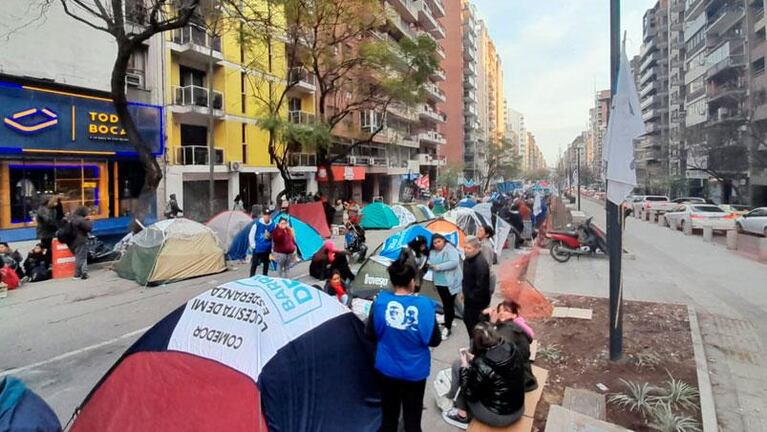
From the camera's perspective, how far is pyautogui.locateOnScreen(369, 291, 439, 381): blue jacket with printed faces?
3.25 metres

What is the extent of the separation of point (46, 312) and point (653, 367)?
30.7 ft

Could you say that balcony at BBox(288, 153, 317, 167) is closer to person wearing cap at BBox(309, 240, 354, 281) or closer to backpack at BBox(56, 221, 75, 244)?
backpack at BBox(56, 221, 75, 244)

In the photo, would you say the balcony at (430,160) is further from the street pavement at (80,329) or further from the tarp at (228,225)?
the street pavement at (80,329)

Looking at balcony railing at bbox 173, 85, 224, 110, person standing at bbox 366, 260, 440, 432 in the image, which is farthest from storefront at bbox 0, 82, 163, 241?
person standing at bbox 366, 260, 440, 432

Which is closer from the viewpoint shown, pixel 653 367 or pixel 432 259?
pixel 653 367

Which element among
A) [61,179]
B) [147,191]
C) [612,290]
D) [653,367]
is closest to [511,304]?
[612,290]

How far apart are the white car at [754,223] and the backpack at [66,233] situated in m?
24.2

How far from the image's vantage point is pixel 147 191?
1333cm

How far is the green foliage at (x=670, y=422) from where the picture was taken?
384 cm

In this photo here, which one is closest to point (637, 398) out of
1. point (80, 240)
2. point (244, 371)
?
point (244, 371)

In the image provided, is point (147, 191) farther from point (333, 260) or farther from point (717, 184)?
point (717, 184)

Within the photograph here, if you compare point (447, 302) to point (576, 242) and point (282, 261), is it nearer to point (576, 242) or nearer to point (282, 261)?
point (282, 261)

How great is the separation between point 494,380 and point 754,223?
72.2ft

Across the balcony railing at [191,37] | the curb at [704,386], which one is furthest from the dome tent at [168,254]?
the balcony railing at [191,37]
